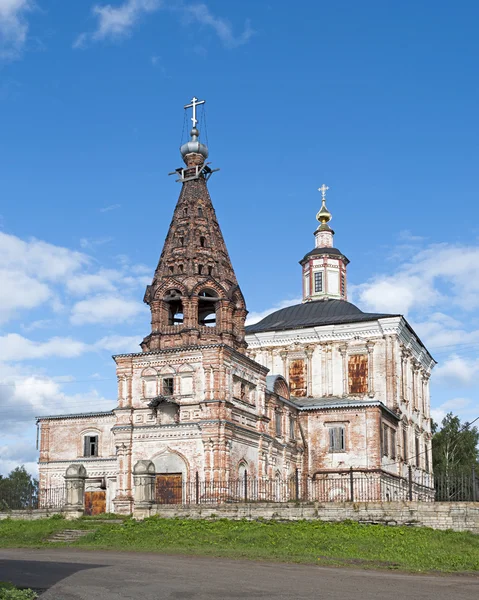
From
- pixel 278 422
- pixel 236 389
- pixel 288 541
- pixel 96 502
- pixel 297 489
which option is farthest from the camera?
pixel 278 422

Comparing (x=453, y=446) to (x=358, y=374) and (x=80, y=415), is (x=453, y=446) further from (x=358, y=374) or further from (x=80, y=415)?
(x=80, y=415)

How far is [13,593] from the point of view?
9.66 m

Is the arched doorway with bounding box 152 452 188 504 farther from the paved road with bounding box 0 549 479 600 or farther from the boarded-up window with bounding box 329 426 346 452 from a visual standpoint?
the paved road with bounding box 0 549 479 600

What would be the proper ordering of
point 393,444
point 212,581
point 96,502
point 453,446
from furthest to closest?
point 453,446 → point 393,444 → point 96,502 → point 212,581

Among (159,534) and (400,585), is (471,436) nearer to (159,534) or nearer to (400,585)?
(159,534)

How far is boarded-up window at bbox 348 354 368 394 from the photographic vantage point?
42094 millimetres

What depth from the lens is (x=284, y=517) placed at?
2288cm

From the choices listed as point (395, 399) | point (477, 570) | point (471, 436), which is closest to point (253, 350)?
point (395, 399)

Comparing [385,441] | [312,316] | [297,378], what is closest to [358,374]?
[297,378]

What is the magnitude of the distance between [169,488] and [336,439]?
11.3m

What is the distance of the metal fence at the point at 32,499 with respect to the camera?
1237 inches

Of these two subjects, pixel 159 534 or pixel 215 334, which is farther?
pixel 215 334

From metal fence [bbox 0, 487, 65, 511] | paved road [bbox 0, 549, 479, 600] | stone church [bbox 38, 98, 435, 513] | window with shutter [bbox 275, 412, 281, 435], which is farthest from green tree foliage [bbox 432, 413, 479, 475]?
paved road [bbox 0, 549, 479, 600]

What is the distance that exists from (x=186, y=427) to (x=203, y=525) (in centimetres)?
841
